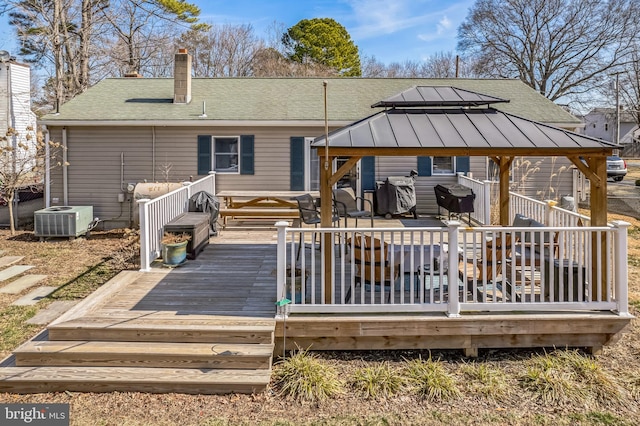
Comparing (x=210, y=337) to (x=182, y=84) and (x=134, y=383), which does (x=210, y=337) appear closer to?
(x=134, y=383)

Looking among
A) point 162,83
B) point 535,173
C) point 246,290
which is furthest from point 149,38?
point 246,290

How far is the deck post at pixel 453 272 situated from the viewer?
455 cm

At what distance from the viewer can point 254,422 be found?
356 centimetres

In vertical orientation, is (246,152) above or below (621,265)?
above

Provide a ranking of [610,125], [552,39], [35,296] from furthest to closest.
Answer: [610,125], [552,39], [35,296]

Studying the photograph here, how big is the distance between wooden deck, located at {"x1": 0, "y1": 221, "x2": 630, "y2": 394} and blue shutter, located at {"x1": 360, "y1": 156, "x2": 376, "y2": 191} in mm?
6109

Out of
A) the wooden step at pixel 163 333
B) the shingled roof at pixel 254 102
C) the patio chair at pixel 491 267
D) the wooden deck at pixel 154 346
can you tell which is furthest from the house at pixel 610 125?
the wooden step at pixel 163 333

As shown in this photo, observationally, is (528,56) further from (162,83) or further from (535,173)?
(162,83)

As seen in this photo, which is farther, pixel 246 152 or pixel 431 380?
pixel 246 152

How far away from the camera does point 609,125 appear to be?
4575cm

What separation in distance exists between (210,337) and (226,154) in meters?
7.61

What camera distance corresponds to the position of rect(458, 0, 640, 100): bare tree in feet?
85.9

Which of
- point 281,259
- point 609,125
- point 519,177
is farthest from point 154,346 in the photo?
point 609,125

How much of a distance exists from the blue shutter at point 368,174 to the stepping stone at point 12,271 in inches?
281
